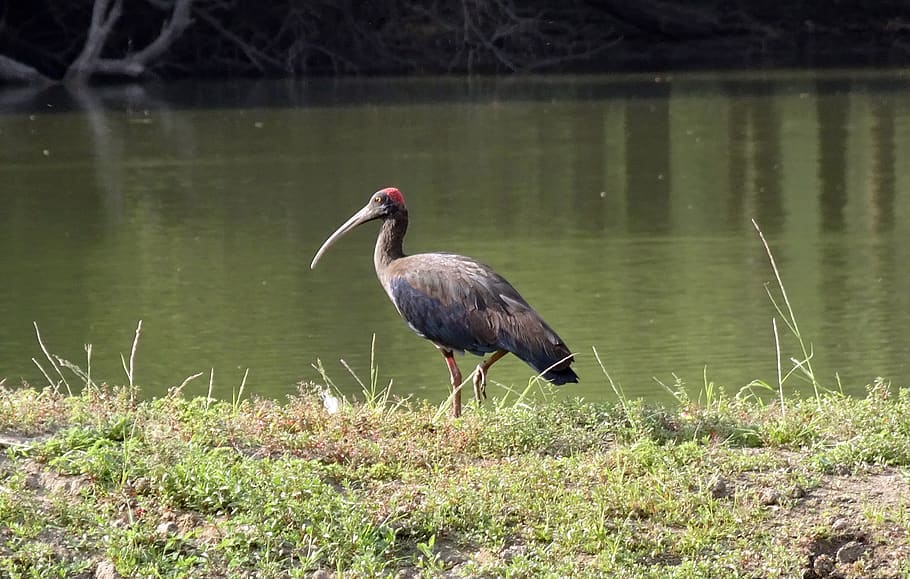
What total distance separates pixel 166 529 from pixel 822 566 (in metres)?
1.85

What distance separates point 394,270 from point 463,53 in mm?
22626

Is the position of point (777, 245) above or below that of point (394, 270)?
below

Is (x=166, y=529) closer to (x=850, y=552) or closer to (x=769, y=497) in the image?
(x=769, y=497)

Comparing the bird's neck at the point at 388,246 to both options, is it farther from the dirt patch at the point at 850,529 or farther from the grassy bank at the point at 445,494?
the dirt patch at the point at 850,529

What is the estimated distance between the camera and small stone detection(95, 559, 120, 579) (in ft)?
13.8

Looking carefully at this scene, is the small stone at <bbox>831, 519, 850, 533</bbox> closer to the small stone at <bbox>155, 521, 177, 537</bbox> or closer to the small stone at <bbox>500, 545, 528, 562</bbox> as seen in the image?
the small stone at <bbox>500, 545, 528, 562</bbox>

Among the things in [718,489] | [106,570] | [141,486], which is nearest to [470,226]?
[718,489]

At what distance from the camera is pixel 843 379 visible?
8.65m

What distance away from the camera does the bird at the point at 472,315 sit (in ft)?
19.0

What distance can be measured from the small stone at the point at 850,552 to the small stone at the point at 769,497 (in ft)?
0.85

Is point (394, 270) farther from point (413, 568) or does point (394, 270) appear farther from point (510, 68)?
point (510, 68)

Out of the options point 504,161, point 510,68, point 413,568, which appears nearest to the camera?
point 413,568

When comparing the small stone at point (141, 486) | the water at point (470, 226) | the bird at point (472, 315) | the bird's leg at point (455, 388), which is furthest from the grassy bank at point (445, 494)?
the water at point (470, 226)

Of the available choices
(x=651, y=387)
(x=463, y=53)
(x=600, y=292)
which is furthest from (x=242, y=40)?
(x=651, y=387)
